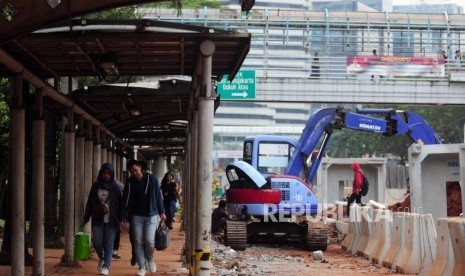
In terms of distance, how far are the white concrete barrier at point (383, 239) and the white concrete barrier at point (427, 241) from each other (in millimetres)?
2494

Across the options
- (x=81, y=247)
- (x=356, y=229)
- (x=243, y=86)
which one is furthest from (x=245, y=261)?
(x=243, y=86)

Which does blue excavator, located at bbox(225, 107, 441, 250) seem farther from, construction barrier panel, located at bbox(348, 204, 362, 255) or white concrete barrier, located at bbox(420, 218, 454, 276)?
white concrete barrier, located at bbox(420, 218, 454, 276)

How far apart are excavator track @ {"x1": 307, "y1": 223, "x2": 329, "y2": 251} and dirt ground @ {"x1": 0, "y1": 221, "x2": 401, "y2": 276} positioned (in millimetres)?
261

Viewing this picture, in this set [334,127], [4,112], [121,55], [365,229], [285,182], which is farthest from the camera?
[334,127]

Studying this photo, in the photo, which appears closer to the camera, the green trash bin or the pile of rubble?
the green trash bin

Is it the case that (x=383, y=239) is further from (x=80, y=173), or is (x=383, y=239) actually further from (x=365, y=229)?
(x=80, y=173)

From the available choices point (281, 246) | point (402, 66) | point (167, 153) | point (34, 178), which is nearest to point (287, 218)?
point (281, 246)

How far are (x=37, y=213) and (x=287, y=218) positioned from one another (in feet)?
34.4

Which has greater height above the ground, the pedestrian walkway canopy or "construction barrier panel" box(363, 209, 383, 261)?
the pedestrian walkway canopy

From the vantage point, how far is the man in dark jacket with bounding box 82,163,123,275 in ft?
45.6

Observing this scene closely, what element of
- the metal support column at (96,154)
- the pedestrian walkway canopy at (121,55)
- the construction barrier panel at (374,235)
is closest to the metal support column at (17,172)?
the pedestrian walkway canopy at (121,55)

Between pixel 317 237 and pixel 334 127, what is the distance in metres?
4.03

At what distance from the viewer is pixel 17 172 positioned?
473 inches

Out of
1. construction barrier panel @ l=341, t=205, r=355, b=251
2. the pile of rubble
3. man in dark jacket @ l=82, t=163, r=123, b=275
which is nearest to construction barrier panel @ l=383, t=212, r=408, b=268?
the pile of rubble
